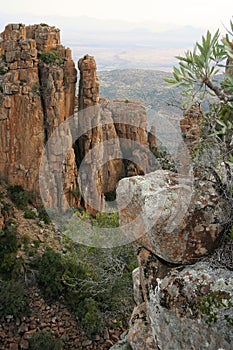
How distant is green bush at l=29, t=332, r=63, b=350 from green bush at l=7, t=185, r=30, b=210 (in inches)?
487

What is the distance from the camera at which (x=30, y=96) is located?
2602cm

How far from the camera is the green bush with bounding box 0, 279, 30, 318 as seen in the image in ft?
48.5

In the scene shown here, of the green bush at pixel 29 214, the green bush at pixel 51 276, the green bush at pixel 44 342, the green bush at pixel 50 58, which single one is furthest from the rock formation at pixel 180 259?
the green bush at pixel 50 58

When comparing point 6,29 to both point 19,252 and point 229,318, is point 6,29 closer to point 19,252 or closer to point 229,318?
point 19,252

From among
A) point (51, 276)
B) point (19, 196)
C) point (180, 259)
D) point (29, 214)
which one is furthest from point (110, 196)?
point (180, 259)

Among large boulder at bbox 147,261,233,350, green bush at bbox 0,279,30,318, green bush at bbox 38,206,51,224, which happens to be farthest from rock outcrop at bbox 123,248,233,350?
green bush at bbox 38,206,51,224

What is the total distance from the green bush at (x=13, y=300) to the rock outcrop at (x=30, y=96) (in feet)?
39.1

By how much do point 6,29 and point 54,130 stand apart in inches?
344

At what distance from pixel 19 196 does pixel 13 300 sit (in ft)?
37.5

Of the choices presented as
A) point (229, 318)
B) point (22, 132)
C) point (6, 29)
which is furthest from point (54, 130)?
point (229, 318)

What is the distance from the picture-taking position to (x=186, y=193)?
6.76 m

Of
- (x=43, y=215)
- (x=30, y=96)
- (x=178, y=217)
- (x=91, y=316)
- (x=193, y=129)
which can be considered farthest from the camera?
(x=30, y=96)

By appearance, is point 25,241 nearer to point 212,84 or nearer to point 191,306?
point 191,306

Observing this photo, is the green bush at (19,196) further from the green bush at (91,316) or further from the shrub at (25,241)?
the green bush at (91,316)
